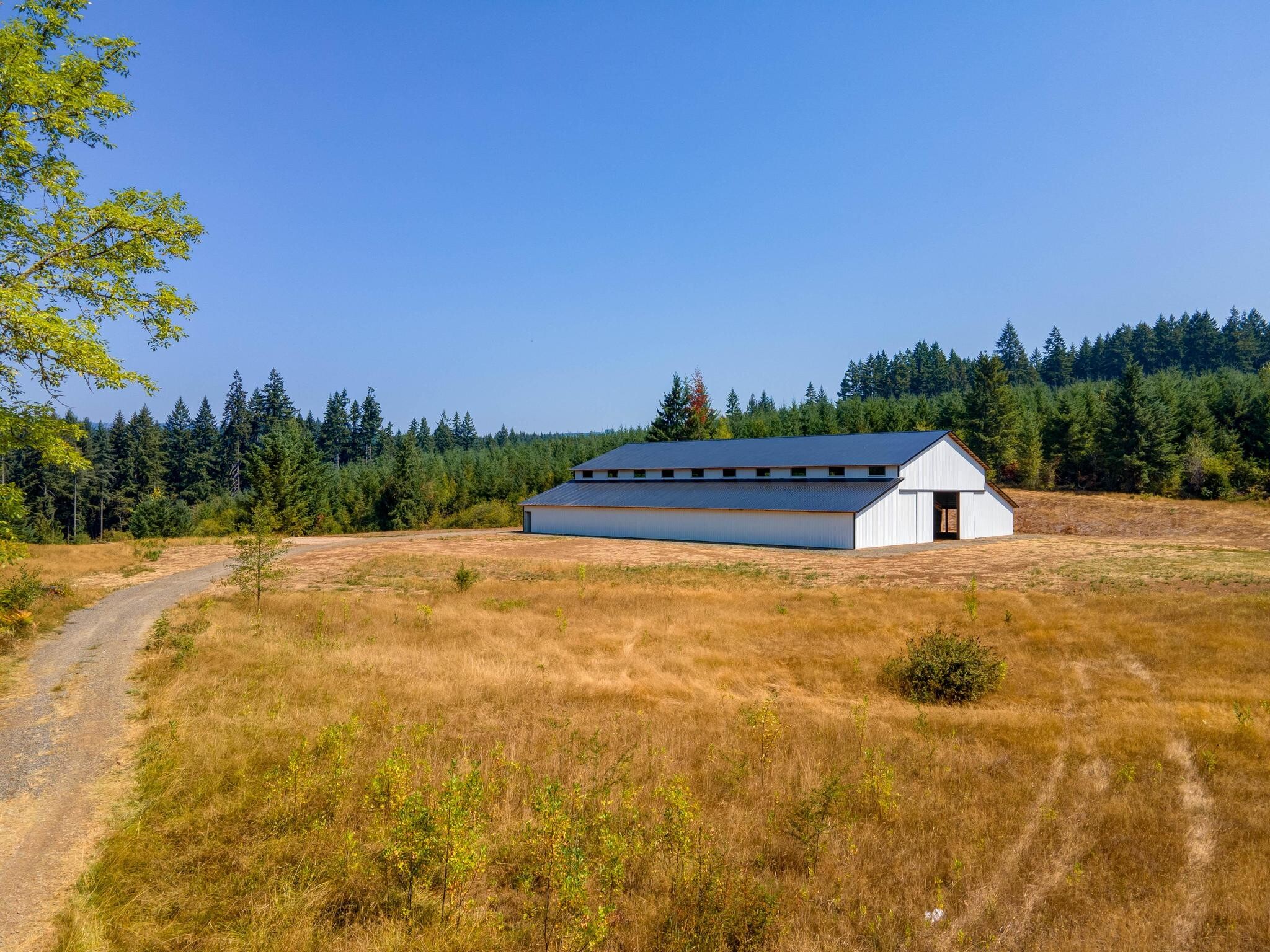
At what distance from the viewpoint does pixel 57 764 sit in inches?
329

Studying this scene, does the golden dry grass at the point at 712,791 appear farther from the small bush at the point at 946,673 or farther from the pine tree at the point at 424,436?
the pine tree at the point at 424,436

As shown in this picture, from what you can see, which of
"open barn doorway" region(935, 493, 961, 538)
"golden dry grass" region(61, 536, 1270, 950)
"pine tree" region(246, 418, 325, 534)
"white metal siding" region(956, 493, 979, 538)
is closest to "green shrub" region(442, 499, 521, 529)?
"pine tree" region(246, 418, 325, 534)

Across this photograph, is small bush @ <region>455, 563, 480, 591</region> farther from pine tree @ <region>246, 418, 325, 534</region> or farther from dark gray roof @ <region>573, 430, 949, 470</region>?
pine tree @ <region>246, 418, 325, 534</region>

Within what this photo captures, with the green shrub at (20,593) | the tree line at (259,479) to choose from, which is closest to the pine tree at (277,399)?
the tree line at (259,479)

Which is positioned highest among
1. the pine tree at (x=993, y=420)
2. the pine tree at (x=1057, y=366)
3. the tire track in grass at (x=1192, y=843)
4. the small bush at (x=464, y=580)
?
the pine tree at (x=1057, y=366)

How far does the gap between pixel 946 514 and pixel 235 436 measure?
375 ft

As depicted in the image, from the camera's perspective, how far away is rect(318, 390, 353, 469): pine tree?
136500 mm

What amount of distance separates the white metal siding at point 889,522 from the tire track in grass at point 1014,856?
31.9 meters

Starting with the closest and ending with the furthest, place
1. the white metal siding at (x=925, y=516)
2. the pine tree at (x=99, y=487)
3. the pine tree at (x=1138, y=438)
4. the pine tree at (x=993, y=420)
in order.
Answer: the white metal siding at (x=925, y=516) → the pine tree at (x=1138, y=438) → the pine tree at (x=993, y=420) → the pine tree at (x=99, y=487)

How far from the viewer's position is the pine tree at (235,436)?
108125 mm

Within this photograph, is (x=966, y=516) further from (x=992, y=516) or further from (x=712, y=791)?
(x=712, y=791)

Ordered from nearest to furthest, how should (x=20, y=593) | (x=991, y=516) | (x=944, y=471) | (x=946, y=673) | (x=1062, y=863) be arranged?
1. (x=1062, y=863)
2. (x=946, y=673)
3. (x=20, y=593)
4. (x=944, y=471)
5. (x=991, y=516)

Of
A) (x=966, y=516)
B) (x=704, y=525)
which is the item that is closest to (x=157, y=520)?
(x=704, y=525)

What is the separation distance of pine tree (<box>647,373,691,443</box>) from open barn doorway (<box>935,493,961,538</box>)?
39930 millimetres
